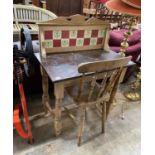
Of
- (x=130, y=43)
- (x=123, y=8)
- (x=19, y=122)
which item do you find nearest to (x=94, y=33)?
(x=123, y=8)

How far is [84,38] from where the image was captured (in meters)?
1.51

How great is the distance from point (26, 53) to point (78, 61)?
1.67ft

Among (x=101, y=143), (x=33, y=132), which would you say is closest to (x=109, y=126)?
(x=101, y=143)

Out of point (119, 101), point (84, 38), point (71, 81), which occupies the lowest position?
point (119, 101)

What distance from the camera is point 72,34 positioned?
145cm

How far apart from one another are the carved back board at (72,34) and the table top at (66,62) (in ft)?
0.20

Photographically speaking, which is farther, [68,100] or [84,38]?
[68,100]

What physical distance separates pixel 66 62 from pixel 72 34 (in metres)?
0.29

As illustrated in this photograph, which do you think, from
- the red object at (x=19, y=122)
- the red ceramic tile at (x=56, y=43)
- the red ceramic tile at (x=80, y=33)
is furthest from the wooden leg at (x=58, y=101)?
the red ceramic tile at (x=80, y=33)

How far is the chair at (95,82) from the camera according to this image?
1.07m

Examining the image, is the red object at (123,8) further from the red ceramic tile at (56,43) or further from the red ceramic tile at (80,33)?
the red ceramic tile at (56,43)

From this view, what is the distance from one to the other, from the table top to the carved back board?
0.20 feet

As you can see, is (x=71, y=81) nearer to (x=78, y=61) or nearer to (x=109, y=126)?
(x=78, y=61)
